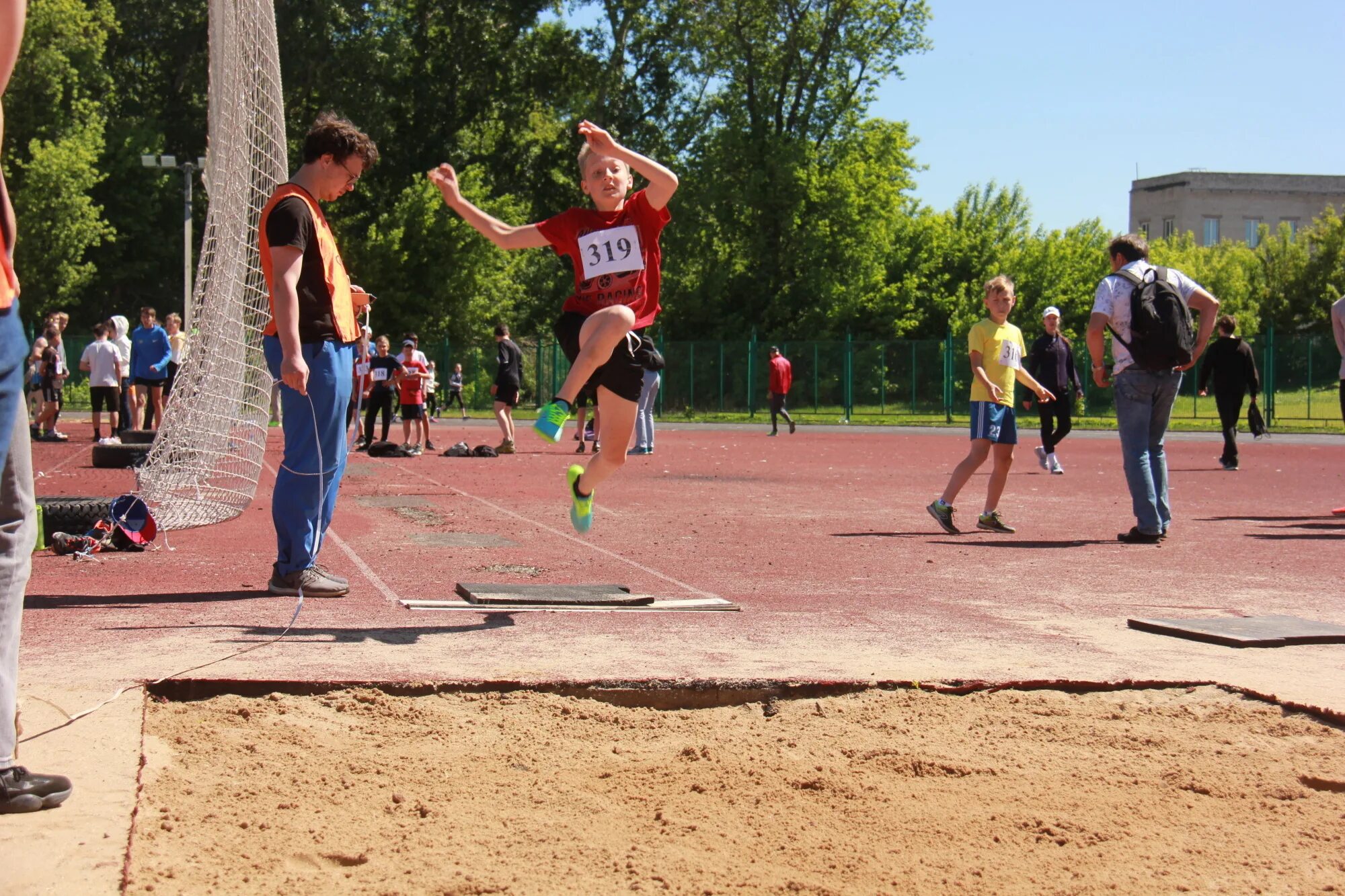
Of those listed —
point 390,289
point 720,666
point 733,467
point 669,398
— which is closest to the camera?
point 720,666

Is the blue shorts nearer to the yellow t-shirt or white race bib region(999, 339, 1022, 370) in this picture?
the yellow t-shirt

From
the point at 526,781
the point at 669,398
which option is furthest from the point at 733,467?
the point at 669,398

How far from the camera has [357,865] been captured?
315 centimetres

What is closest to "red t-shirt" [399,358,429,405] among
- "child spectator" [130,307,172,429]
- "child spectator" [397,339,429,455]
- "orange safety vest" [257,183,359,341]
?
"child spectator" [397,339,429,455]

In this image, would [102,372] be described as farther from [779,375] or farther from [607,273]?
[607,273]

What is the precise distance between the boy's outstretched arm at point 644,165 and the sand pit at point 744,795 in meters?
2.62

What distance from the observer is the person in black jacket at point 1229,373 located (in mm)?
18594

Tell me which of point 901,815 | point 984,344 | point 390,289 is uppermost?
point 390,289

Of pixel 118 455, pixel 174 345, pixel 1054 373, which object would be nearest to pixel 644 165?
pixel 118 455

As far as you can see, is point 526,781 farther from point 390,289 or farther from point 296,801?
point 390,289

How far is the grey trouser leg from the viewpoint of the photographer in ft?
10.9

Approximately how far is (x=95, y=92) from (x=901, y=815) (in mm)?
55617

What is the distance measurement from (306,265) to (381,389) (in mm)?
15104

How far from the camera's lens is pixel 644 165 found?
6066 mm
